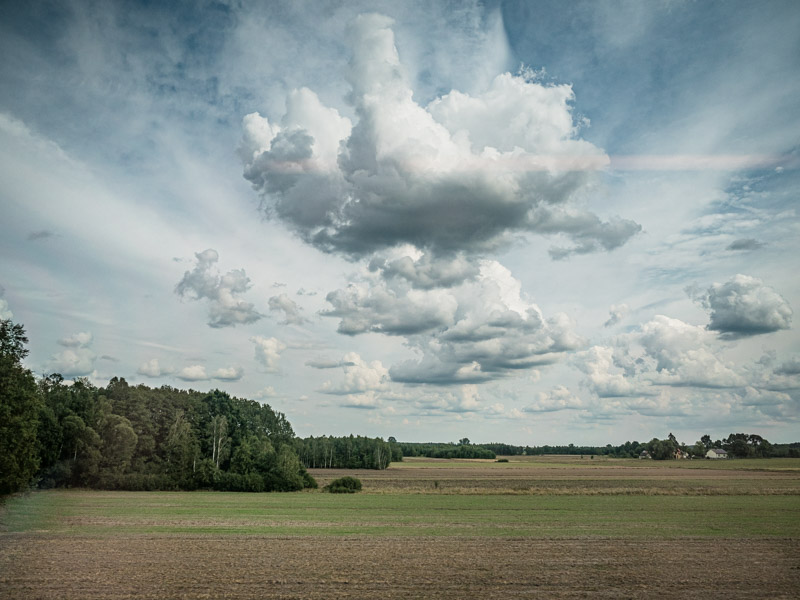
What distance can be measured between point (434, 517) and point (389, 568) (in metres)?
18.9

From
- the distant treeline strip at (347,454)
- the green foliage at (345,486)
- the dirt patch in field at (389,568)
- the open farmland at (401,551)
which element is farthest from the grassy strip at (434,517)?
the distant treeline strip at (347,454)

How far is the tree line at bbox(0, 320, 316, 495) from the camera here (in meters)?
67.6

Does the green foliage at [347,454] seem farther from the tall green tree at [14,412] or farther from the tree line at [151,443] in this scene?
the tall green tree at [14,412]

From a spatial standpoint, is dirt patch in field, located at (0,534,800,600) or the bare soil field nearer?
dirt patch in field, located at (0,534,800,600)

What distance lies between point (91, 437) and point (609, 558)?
66.1m

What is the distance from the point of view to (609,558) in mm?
22422

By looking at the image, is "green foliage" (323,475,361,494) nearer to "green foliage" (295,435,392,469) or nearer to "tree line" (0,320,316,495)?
"tree line" (0,320,316,495)

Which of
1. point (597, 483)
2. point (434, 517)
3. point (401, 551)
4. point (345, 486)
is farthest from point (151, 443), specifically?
point (597, 483)

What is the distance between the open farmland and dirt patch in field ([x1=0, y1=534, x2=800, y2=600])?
0.24ft

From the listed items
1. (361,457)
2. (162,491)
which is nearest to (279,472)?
(162,491)

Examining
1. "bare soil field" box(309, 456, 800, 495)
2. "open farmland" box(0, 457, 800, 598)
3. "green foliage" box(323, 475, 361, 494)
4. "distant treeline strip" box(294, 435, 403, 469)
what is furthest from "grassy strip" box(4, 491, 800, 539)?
"distant treeline strip" box(294, 435, 403, 469)

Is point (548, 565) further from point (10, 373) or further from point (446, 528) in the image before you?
point (10, 373)

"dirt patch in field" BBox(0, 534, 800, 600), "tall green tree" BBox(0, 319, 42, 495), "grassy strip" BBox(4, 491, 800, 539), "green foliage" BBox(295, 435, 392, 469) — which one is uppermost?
"tall green tree" BBox(0, 319, 42, 495)

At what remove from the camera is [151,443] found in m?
74.9
